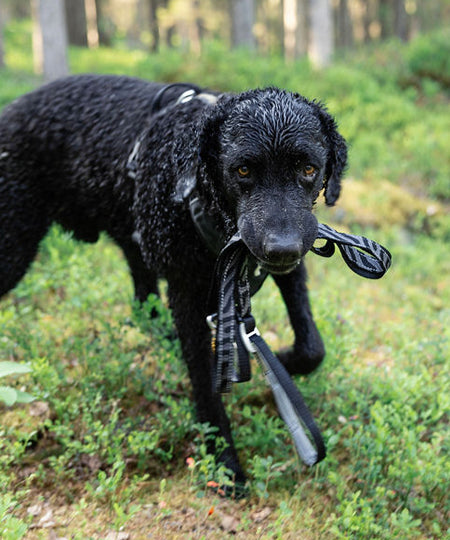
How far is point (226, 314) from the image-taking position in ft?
8.11

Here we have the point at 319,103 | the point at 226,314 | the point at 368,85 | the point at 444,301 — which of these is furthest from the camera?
the point at 368,85

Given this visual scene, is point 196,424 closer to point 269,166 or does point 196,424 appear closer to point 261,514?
point 261,514

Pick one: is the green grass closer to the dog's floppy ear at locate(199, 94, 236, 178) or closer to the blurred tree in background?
the dog's floppy ear at locate(199, 94, 236, 178)

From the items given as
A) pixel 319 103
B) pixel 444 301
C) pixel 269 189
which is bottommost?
pixel 444 301

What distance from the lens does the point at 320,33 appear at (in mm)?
12414

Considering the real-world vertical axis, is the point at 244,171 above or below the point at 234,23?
above

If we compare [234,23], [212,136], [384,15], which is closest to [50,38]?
[234,23]

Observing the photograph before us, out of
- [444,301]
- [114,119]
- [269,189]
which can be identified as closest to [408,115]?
[444,301]

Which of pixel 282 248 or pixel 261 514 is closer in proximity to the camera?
pixel 282 248

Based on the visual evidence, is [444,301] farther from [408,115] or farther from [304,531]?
[408,115]

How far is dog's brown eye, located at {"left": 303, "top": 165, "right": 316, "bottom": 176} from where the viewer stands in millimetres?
2375

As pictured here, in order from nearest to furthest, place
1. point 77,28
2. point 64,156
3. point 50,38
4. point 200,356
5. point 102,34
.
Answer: point 200,356 < point 64,156 < point 50,38 < point 77,28 < point 102,34

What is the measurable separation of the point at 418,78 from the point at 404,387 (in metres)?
10.4

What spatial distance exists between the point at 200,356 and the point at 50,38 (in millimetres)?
9485
